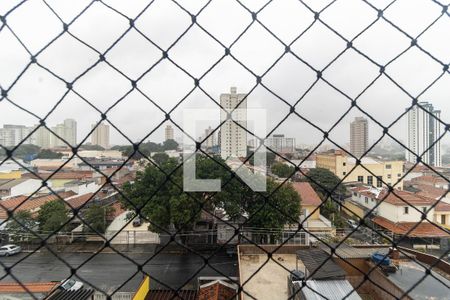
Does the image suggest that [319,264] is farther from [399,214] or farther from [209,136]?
[399,214]

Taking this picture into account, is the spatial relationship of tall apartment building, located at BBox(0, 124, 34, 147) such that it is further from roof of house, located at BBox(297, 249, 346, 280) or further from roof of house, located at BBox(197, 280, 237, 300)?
roof of house, located at BBox(197, 280, 237, 300)

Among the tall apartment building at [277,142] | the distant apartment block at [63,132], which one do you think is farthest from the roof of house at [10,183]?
the distant apartment block at [63,132]

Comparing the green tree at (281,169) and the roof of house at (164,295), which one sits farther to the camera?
the green tree at (281,169)

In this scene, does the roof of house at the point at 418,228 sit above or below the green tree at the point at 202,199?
below

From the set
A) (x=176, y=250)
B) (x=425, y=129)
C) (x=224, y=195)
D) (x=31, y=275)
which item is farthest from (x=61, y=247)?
(x=425, y=129)

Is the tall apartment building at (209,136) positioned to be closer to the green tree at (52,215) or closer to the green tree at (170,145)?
the green tree at (170,145)

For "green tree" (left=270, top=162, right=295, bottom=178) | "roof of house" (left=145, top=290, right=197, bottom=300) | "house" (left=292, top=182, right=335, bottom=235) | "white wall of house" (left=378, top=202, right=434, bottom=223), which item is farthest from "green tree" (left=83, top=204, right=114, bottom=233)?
"white wall of house" (left=378, top=202, right=434, bottom=223)

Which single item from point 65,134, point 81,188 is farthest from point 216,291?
point 81,188
